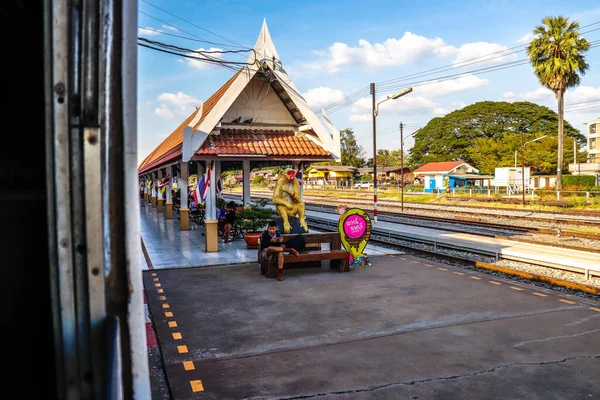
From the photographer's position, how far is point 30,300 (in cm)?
181

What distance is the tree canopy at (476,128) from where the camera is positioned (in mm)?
79625

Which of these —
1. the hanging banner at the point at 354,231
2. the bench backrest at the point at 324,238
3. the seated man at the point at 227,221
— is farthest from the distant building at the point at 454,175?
the bench backrest at the point at 324,238

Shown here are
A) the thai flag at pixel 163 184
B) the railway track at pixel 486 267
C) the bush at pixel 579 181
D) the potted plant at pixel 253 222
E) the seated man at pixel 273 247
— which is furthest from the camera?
the bush at pixel 579 181

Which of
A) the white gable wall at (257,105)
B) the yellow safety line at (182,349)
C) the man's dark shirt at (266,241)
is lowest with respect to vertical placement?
the yellow safety line at (182,349)

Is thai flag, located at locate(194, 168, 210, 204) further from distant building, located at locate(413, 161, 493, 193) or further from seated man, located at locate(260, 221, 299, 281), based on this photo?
distant building, located at locate(413, 161, 493, 193)

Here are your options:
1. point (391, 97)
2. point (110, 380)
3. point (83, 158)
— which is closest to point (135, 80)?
point (83, 158)

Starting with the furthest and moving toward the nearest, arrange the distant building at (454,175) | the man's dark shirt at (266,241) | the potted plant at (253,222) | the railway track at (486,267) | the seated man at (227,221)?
the distant building at (454,175)
the seated man at (227,221)
the potted plant at (253,222)
the man's dark shirt at (266,241)
the railway track at (486,267)

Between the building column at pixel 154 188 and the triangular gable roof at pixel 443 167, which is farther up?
the triangular gable roof at pixel 443 167

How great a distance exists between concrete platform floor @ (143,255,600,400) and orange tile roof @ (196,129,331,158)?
4.51 m

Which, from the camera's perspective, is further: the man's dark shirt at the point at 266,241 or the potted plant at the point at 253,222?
the potted plant at the point at 253,222

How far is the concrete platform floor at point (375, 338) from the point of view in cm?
496

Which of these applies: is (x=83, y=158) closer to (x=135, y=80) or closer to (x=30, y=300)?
(x=135, y=80)

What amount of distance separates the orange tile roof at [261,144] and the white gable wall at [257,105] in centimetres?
41

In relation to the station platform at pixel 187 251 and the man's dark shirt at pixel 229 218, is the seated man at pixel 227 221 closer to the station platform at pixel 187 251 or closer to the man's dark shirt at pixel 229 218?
the man's dark shirt at pixel 229 218
